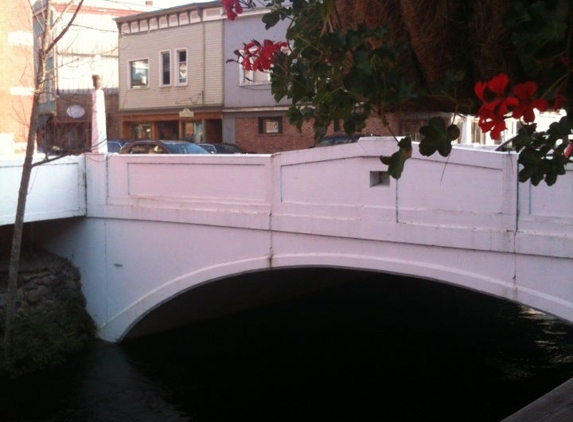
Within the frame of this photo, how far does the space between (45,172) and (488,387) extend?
27.0ft

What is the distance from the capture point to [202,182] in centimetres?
1340

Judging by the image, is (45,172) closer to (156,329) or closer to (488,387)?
(156,329)

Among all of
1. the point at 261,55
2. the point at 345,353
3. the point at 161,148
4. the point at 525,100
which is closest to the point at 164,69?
the point at 161,148

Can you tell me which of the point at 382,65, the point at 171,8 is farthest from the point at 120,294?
the point at 171,8

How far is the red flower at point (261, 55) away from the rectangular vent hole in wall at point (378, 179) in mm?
7308

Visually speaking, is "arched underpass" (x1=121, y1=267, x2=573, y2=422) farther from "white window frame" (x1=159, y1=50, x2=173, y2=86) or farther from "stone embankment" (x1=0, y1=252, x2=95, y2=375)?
"white window frame" (x1=159, y1=50, x2=173, y2=86)

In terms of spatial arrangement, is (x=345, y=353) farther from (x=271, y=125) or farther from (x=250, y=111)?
(x=250, y=111)

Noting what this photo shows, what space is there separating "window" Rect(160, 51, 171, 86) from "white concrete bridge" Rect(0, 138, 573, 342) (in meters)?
19.7

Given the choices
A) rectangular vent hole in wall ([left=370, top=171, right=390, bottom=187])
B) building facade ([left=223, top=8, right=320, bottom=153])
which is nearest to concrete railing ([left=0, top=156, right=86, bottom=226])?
rectangular vent hole in wall ([left=370, top=171, right=390, bottom=187])

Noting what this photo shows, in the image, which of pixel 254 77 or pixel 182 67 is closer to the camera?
pixel 254 77

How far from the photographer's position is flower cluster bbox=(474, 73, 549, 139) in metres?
2.37

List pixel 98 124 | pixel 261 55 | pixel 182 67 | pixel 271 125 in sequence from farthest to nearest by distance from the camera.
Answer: pixel 182 67
pixel 271 125
pixel 98 124
pixel 261 55

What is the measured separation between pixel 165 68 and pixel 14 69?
18.7m

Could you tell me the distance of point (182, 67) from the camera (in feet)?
115
